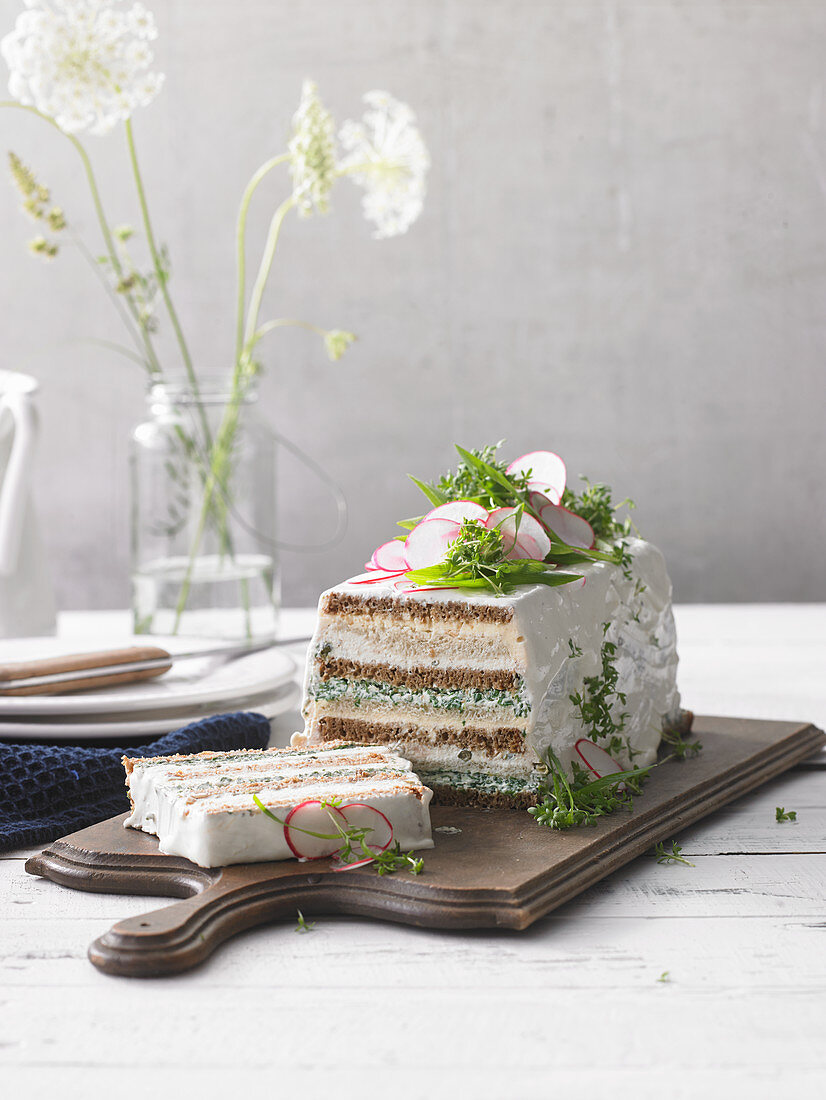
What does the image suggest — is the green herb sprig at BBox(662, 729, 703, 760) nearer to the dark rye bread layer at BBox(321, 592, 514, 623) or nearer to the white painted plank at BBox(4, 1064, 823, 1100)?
the dark rye bread layer at BBox(321, 592, 514, 623)

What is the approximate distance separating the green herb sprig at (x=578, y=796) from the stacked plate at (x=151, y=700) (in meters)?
0.67

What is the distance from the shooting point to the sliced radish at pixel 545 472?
7.58 feet

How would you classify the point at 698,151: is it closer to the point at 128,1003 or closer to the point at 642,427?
the point at 642,427

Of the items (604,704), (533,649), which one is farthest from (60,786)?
(604,704)

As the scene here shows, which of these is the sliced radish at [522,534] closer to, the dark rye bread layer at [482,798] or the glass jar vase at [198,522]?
the dark rye bread layer at [482,798]

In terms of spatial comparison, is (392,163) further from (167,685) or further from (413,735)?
(413,735)

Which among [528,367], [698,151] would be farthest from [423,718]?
[698,151]

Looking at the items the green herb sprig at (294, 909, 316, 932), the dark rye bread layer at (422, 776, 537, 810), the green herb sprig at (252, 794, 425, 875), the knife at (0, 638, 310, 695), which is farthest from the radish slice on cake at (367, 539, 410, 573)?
the green herb sprig at (294, 909, 316, 932)

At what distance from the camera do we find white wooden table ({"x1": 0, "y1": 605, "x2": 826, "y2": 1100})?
1.14 meters

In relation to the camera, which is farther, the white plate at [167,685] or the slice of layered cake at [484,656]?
the white plate at [167,685]

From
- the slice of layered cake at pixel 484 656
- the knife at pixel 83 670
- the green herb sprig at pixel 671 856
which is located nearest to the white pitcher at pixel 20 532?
the knife at pixel 83 670

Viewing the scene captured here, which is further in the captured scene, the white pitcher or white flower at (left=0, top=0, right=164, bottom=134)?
the white pitcher

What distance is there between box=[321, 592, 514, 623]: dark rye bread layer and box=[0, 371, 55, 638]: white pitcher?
111 cm

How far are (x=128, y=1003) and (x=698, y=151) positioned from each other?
5.52 meters
